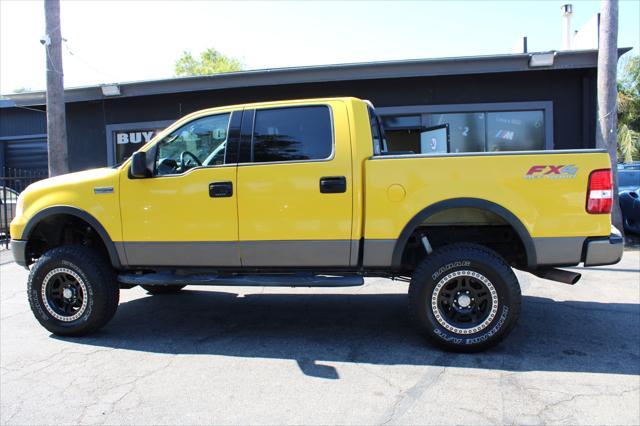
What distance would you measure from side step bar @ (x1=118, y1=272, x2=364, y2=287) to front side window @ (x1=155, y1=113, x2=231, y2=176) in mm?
997

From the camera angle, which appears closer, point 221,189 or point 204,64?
point 221,189

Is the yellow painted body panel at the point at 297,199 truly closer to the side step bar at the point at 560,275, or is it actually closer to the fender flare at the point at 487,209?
the fender flare at the point at 487,209

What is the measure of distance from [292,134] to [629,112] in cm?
3773

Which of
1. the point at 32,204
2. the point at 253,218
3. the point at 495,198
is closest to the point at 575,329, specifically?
the point at 495,198

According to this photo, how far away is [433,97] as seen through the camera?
1205 centimetres

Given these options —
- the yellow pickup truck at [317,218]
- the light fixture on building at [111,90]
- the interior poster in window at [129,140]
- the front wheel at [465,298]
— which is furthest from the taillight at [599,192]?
the interior poster in window at [129,140]

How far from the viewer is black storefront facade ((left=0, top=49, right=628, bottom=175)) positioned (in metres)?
11.1

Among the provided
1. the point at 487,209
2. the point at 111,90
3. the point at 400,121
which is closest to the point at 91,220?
the point at 487,209

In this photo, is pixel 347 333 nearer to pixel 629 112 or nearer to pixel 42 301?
pixel 42 301

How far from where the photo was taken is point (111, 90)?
12.7 m

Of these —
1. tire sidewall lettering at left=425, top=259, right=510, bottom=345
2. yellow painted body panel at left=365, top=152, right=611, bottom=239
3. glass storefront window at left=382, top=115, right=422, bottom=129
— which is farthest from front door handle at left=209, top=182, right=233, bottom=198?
glass storefront window at left=382, top=115, right=422, bottom=129

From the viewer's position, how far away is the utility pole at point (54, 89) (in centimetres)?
928

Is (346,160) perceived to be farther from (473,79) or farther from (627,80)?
(627,80)

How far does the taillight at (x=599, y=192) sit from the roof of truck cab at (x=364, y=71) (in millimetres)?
7331
